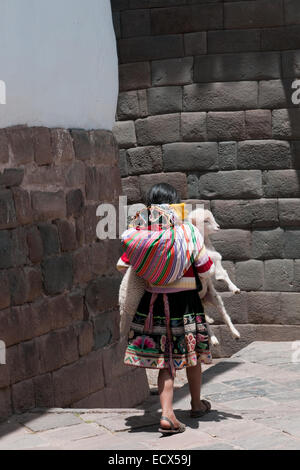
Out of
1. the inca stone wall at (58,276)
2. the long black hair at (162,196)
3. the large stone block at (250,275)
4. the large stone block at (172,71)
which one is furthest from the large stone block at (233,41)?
the long black hair at (162,196)

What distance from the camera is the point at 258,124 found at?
9.09 meters

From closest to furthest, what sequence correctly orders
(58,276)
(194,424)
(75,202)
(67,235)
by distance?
(194,424) < (58,276) < (67,235) < (75,202)

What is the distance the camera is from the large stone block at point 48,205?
581cm

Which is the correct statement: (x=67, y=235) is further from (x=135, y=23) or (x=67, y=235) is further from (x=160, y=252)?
(x=135, y=23)

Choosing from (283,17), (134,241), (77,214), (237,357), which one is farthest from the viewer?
(283,17)

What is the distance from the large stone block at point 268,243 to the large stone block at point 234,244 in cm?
7

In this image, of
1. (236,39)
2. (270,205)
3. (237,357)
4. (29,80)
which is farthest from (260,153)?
(29,80)

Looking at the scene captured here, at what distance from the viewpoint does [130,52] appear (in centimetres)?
942

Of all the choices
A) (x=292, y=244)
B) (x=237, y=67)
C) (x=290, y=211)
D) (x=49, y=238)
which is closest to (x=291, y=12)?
(x=237, y=67)

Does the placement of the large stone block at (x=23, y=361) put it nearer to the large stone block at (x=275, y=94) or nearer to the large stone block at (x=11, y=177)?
the large stone block at (x=11, y=177)

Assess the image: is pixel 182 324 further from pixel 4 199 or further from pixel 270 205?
pixel 270 205

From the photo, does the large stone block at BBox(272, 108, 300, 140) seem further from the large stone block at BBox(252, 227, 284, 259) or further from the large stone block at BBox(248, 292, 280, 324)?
the large stone block at BBox(248, 292, 280, 324)

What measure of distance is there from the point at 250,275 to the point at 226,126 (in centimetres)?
157

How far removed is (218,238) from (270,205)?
64 centimetres
